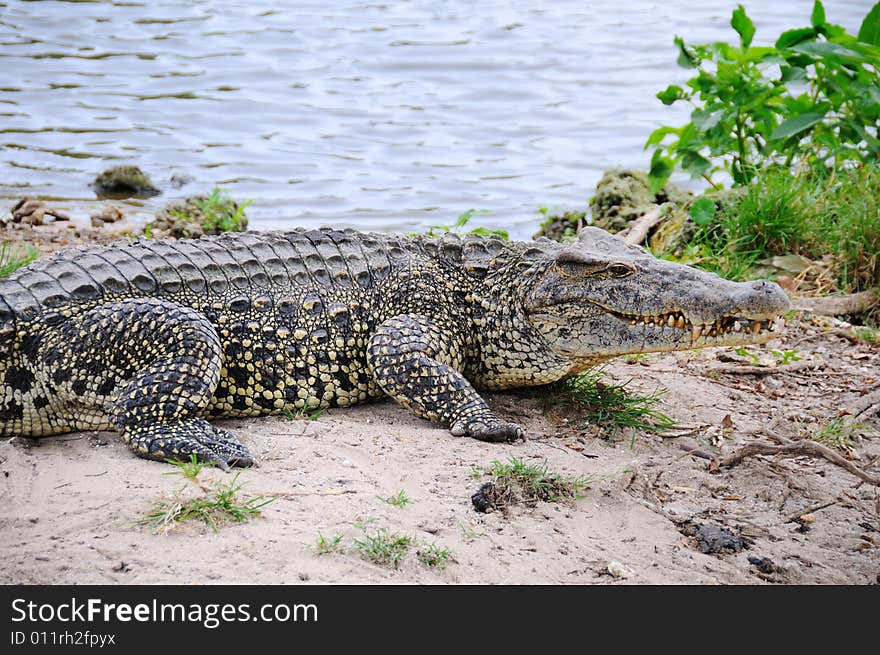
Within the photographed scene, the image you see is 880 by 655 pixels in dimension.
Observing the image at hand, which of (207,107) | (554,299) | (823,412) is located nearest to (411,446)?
(554,299)

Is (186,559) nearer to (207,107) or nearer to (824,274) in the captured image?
(824,274)

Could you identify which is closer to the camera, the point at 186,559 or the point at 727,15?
the point at 186,559

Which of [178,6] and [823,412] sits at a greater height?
[178,6]

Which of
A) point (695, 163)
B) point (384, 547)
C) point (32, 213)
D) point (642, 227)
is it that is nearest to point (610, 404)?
point (384, 547)

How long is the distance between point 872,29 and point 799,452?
4.47m

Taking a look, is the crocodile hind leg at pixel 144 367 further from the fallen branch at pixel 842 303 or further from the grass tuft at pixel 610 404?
the fallen branch at pixel 842 303

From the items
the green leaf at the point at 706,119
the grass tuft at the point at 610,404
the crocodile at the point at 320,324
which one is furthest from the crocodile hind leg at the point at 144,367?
the green leaf at the point at 706,119

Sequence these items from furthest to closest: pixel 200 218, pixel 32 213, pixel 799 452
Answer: pixel 32 213 < pixel 200 218 < pixel 799 452

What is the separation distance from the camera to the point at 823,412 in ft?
17.7

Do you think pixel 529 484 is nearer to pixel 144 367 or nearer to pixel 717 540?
pixel 717 540

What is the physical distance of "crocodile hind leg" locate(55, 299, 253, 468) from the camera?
4.48 m

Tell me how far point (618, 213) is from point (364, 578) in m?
6.14

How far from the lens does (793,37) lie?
755 centimetres

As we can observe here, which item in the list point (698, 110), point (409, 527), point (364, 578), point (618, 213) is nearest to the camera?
point (364, 578)
